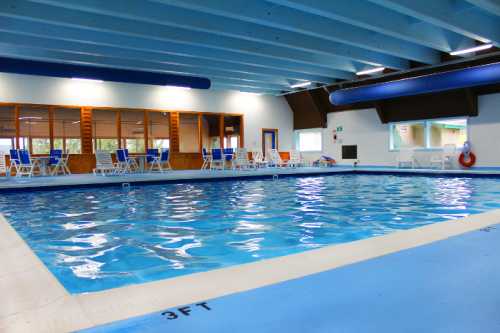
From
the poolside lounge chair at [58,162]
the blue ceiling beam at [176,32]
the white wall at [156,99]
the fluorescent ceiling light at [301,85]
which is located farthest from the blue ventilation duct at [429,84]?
the poolside lounge chair at [58,162]

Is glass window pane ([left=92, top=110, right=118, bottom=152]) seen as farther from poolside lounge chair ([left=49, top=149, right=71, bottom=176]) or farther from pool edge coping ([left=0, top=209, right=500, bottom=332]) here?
pool edge coping ([left=0, top=209, right=500, bottom=332])

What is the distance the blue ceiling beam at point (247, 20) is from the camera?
680 centimetres

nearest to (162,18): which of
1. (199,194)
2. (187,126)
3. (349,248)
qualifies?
(199,194)

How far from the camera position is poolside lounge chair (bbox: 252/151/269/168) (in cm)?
1525

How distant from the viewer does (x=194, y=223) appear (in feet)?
14.8

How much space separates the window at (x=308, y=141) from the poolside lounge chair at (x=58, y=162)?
983cm

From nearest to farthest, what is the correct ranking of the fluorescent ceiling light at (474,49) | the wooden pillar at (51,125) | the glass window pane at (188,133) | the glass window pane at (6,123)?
the fluorescent ceiling light at (474,49)
the wooden pillar at (51,125)
the glass window pane at (6,123)
the glass window pane at (188,133)

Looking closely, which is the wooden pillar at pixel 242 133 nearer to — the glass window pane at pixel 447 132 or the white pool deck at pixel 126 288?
the glass window pane at pixel 447 132

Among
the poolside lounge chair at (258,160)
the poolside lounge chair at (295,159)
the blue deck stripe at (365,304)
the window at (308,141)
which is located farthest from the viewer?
the window at (308,141)

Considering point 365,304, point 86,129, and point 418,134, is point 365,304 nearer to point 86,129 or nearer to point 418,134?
point 86,129

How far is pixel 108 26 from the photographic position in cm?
784

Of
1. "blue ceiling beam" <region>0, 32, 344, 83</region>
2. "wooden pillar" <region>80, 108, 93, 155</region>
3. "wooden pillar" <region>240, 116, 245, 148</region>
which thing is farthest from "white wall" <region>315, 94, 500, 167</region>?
"wooden pillar" <region>80, 108, 93, 155</region>

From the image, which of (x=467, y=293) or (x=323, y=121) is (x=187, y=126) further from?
(x=467, y=293)

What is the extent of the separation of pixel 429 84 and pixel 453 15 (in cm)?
339
